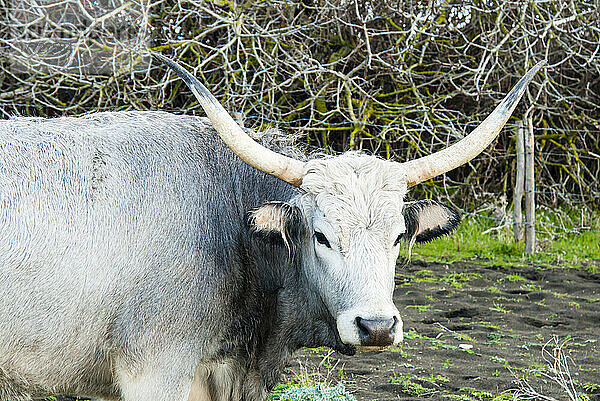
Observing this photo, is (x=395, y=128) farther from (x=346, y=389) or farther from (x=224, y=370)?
(x=224, y=370)

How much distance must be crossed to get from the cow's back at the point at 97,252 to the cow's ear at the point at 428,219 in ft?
2.71

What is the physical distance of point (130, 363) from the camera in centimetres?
309

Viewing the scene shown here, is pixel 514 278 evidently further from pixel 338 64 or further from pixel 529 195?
pixel 338 64

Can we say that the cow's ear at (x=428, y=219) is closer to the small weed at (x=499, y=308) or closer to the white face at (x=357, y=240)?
the white face at (x=357, y=240)

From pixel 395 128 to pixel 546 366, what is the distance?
14.2 ft

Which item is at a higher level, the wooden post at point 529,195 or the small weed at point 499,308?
the wooden post at point 529,195

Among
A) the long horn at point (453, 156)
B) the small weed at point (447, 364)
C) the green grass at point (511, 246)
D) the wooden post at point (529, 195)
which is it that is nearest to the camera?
the long horn at point (453, 156)

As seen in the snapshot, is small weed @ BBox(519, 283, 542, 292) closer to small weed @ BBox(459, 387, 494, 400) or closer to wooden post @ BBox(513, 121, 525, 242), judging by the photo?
wooden post @ BBox(513, 121, 525, 242)

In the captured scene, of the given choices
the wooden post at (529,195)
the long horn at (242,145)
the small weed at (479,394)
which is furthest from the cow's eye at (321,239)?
the wooden post at (529,195)

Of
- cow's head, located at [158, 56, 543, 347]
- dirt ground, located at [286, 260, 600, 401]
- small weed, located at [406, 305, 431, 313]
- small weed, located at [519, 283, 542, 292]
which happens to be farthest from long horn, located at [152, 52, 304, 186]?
small weed, located at [519, 283, 542, 292]

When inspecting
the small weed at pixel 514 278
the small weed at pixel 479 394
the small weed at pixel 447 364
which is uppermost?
the small weed at pixel 514 278

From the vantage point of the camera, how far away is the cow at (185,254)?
119 inches

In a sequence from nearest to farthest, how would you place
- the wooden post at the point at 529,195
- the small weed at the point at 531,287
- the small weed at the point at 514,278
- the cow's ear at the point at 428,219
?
1. the cow's ear at the point at 428,219
2. the small weed at the point at 531,287
3. the small weed at the point at 514,278
4. the wooden post at the point at 529,195

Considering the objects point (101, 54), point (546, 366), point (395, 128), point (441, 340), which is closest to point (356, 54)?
point (395, 128)
